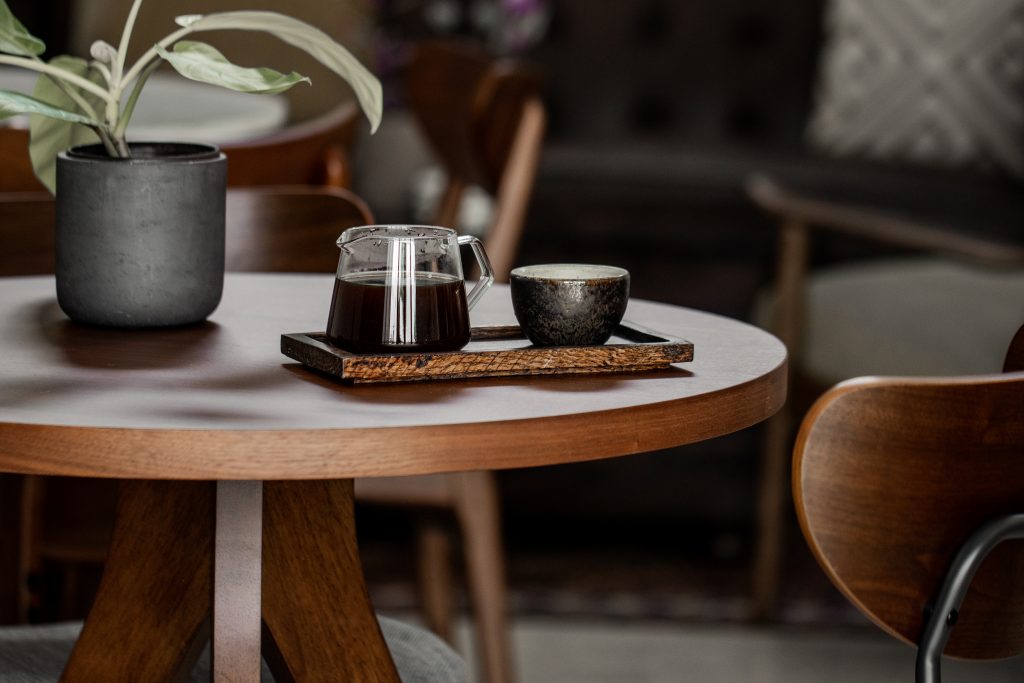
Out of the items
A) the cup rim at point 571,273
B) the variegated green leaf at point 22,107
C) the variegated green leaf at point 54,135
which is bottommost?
the cup rim at point 571,273

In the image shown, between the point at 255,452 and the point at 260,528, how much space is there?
18 cm

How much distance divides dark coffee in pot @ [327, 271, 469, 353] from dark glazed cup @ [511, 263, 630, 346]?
6 centimetres

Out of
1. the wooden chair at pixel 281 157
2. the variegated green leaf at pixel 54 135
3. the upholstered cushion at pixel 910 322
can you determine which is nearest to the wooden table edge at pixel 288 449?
the variegated green leaf at pixel 54 135

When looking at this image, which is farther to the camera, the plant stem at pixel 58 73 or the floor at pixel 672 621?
the floor at pixel 672 621

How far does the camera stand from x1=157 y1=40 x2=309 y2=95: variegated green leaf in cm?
87

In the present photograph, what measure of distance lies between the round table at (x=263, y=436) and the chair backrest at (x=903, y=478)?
8 cm

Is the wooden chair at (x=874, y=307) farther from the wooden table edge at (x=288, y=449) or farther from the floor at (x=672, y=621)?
the wooden table edge at (x=288, y=449)

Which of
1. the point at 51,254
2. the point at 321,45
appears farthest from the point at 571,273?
the point at 51,254

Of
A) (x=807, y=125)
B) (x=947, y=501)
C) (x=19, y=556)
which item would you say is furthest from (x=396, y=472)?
(x=807, y=125)

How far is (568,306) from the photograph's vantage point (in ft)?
2.93

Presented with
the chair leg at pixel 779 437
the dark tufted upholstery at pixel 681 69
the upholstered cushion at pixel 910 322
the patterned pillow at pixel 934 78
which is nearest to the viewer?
the upholstered cushion at pixel 910 322

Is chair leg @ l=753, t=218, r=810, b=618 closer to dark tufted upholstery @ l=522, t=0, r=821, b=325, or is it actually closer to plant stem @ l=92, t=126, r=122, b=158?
dark tufted upholstery @ l=522, t=0, r=821, b=325

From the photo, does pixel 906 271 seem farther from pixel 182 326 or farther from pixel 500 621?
pixel 182 326

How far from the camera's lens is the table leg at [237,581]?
2.83ft
